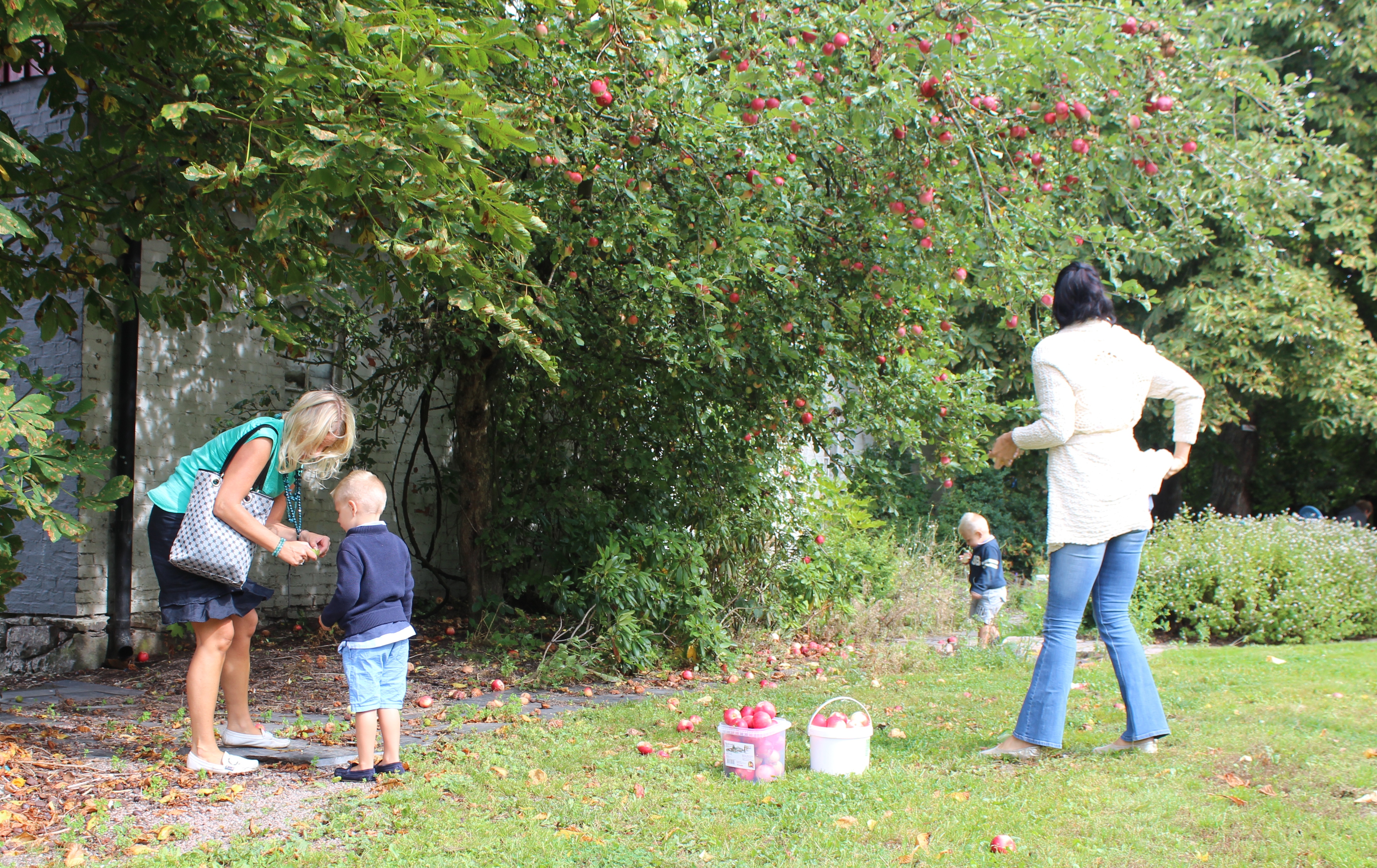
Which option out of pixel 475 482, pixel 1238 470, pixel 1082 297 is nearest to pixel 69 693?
pixel 475 482

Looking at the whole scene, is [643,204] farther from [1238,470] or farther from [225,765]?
[1238,470]

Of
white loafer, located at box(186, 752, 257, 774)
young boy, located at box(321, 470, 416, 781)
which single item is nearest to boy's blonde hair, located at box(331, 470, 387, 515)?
young boy, located at box(321, 470, 416, 781)

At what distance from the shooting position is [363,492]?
11.9 ft

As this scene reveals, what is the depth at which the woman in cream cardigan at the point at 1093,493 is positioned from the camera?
145 inches

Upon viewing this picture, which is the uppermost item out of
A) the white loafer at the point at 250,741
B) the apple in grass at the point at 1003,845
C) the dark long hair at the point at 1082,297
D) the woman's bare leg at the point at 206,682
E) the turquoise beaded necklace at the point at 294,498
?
the dark long hair at the point at 1082,297

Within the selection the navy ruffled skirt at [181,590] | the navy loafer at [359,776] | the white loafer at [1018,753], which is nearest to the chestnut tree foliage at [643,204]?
the navy ruffled skirt at [181,590]

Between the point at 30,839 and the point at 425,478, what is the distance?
232 inches

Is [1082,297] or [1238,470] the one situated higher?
[1082,297]

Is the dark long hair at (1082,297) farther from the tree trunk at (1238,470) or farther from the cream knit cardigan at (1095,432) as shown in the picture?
the tree trunk at (1238,470)

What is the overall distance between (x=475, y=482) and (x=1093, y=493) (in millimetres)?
4942

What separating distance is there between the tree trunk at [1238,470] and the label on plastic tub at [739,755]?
604 inches

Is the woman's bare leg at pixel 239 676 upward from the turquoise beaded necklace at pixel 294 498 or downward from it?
downward

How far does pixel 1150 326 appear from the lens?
13758 mm

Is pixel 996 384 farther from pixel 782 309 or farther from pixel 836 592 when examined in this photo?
pixel 782 309
